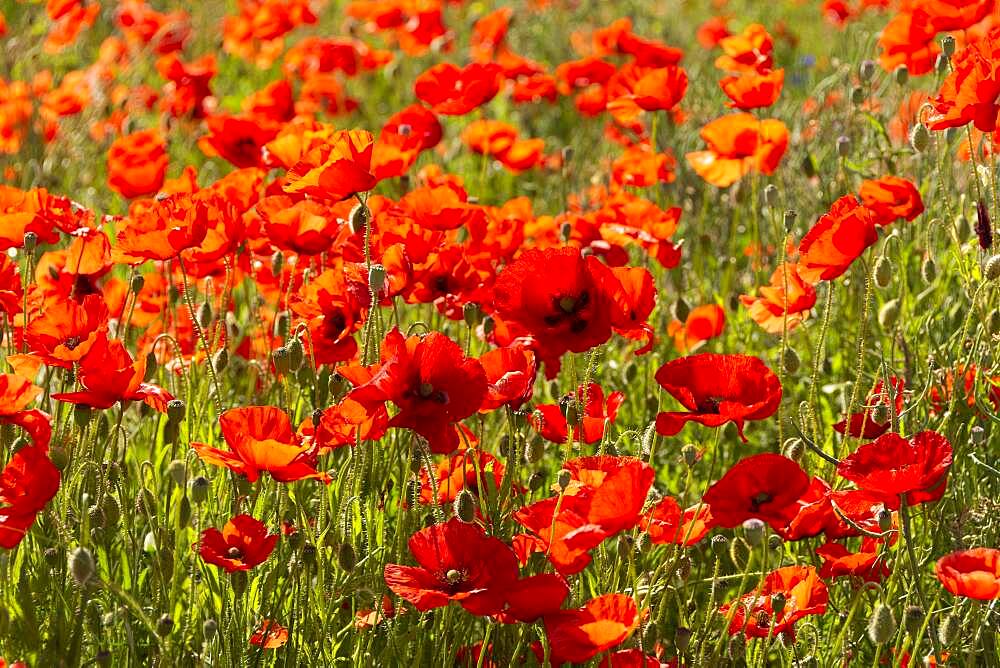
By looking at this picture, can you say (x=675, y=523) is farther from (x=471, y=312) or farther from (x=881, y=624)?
(x=471, y=312)

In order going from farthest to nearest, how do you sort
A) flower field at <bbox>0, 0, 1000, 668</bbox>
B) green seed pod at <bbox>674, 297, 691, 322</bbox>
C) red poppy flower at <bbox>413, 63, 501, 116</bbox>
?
red poppy flower at <bbox>413, 63, 501, 116</bbox>
green seed pod at <bbox>674, 297, 691, 322</bbox>
flower field at <bbox>0, 0, 1000, 668</bbox>

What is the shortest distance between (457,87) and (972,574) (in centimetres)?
237

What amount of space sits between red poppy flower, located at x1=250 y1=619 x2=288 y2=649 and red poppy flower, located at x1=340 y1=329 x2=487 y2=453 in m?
0.41

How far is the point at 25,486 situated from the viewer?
188 cm

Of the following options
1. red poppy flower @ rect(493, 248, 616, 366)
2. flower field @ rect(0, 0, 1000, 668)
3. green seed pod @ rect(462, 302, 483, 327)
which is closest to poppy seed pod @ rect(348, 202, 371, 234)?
flower field @ rect(0, 0, 1000, 668)

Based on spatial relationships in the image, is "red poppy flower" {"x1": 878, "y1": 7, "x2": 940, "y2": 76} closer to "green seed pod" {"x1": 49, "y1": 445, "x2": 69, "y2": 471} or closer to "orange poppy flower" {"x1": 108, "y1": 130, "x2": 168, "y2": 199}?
"orange poppy flower" {"x1": 108, "y1": 130, "x2": 168, "y2": 199}

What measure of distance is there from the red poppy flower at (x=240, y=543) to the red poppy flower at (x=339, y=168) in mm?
540

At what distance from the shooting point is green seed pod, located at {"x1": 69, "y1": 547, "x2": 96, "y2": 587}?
66.7 inches

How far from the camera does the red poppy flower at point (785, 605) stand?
1.99 meters

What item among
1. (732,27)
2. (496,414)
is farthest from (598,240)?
(732,27)

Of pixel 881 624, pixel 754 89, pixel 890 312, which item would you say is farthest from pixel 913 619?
pixel 754 89

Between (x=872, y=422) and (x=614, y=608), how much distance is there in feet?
2.55

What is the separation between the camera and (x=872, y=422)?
2377 mm

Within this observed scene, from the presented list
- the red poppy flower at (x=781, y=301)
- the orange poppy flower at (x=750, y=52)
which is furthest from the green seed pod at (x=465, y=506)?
the orange poppy flower at (x=750, y=52)
